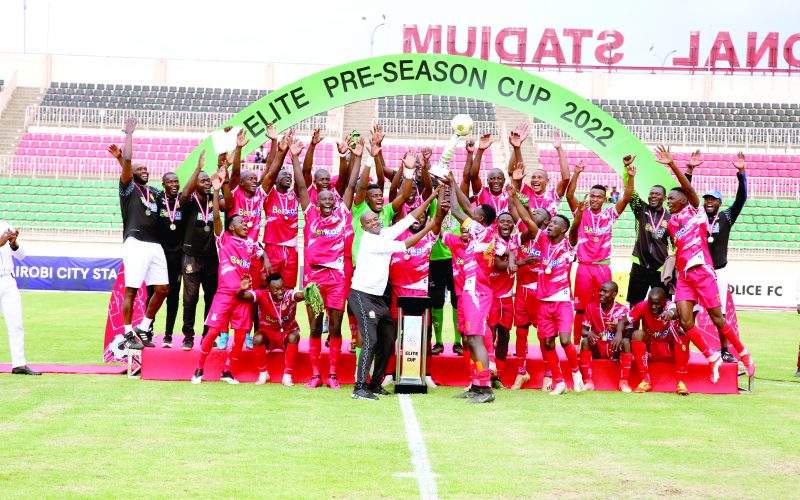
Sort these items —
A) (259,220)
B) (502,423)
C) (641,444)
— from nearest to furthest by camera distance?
(641,444) → (502,423) → (259,220)

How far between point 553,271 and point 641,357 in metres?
1.43

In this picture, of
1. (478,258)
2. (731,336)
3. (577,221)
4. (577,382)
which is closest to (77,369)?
(478,258)

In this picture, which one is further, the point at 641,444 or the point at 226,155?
the point at 226,155

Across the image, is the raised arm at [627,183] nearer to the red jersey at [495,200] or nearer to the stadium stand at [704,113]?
the red jersey at [495,200]

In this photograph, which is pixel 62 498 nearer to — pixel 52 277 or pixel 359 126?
pixel 52 277

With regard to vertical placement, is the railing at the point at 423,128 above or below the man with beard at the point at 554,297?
above

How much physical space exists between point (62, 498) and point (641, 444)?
4.49 meters

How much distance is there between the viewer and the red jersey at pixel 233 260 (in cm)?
1109

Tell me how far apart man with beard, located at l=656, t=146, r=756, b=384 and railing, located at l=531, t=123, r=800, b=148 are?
26.7 metres

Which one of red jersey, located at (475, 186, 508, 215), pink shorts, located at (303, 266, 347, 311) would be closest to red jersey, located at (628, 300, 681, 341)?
red jersey, located at (475, 186, 508, 215)

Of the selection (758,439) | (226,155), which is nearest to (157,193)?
(226,155)

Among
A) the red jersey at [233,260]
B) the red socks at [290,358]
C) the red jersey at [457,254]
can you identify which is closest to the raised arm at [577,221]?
the red jersey at [457,254]

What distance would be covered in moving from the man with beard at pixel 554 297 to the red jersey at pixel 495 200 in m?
0.80

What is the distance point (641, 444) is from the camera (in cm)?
795
